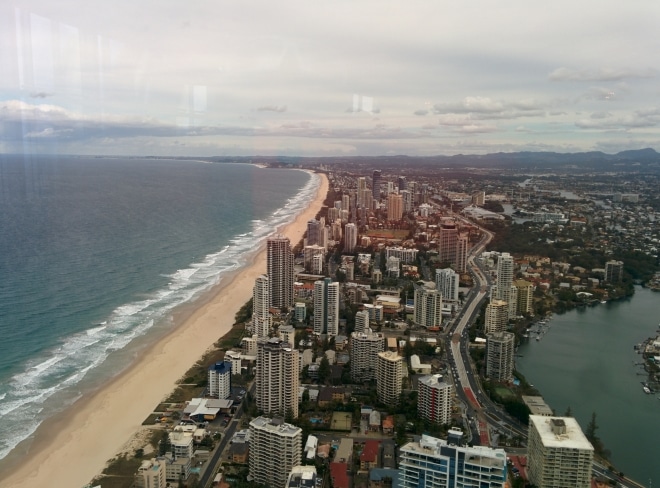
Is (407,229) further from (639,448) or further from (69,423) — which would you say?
(69,423)

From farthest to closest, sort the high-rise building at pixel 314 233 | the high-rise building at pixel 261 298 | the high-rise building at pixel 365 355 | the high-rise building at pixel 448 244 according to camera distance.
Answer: the high-rise building at pixel 314 233 < the high-rise building at pixel 448 244 < the high-rise building at pixel 261 298 < the high-rise building at pixel 365 355

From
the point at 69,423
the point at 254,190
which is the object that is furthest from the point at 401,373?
the point at 254,190

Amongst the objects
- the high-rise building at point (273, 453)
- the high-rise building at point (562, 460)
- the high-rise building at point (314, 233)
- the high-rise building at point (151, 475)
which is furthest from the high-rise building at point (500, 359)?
the high-rise building at point (314, 233)

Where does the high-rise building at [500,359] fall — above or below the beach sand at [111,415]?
above

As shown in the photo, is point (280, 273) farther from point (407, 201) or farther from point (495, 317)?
point (407, 201)

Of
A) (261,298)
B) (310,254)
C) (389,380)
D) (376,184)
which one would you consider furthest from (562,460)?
(376,184)

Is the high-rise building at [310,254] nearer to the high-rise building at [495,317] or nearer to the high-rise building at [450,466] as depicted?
the high-rise building at [495,317]

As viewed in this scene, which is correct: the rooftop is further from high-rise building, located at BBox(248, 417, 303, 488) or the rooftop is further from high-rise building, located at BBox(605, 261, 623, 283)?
high-rise building, located at BBox(605, 261, 623, 283)
